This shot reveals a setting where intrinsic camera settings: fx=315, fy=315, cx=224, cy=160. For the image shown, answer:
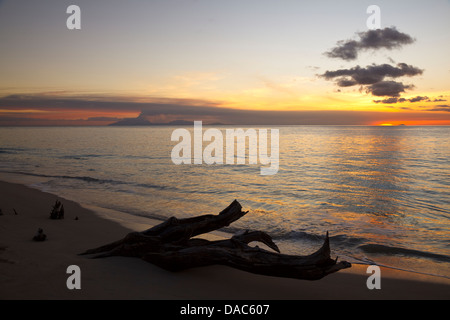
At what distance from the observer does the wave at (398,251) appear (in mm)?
9461

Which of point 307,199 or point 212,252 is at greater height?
point 212,252

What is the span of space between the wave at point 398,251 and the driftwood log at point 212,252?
4.98m

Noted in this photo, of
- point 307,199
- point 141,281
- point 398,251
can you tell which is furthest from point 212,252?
point 307,199

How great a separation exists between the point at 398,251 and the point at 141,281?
324 inches

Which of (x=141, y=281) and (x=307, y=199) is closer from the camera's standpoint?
(x=141, y=281)

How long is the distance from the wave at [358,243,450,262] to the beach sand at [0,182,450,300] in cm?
165

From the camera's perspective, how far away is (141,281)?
222 inches

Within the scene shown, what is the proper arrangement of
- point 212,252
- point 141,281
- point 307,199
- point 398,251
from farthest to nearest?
point 307,199, point 398,251, point 212,252, point 141,281

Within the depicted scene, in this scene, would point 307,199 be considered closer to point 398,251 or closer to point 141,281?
point 398,251

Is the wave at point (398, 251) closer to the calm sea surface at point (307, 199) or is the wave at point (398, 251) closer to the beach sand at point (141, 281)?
the calm sea surface at point (307, 199)

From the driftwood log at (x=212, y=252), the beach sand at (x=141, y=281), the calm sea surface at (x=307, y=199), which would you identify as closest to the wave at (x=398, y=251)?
the calm sea surface at (x=307, y=199)

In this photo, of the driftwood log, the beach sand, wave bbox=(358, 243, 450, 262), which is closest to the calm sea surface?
wave bbox=(358, 243, 450, 262)

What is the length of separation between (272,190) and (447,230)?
10262mm
